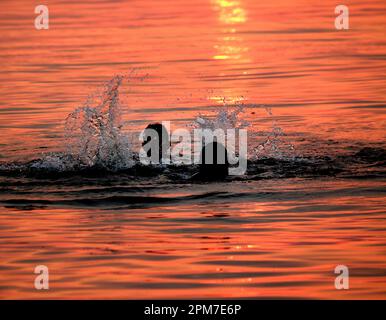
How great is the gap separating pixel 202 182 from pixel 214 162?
0.29 metres

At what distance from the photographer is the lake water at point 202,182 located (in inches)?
405

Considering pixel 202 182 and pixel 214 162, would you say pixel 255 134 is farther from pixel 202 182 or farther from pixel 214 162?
pixel 202 182

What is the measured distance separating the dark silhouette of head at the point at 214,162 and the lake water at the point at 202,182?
0.21m

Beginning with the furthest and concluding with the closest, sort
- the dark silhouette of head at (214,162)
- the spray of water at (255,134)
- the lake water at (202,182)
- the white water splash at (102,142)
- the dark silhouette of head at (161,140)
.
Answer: the spray of water at (255,134), the white water splash at (102,142), the dark silhouette of head at (161,140), the dark silhouette of head at (214,162), the lake water at (202,182)

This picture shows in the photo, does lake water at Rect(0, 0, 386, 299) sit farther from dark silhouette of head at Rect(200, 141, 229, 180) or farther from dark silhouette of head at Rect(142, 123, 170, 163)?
dark silhouette of head at Rect(142, 123, 170, 163)

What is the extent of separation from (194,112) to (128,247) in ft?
25.7

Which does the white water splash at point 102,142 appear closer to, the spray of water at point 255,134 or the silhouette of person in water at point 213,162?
the silhouette of person in water at point 213,162

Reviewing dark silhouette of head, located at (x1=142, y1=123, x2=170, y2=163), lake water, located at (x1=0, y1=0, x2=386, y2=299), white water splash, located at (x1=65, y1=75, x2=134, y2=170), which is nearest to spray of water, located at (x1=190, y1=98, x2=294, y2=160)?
lake water, located at (x1=0, y1=0, x2=386, y2=299)

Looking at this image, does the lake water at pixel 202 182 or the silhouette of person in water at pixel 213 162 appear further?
the silhouette of person in water at pixel 213 162

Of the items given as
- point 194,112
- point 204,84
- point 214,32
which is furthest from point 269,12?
point 194,112

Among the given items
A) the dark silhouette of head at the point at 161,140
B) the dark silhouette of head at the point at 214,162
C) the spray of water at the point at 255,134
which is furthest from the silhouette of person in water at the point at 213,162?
the spray of water at the point at 255,134

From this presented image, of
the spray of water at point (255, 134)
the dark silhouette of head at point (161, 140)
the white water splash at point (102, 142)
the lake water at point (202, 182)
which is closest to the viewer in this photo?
the lake water at point (202, 182)

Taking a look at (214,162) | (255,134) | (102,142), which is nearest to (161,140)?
(102,142)

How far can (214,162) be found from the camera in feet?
45.9
